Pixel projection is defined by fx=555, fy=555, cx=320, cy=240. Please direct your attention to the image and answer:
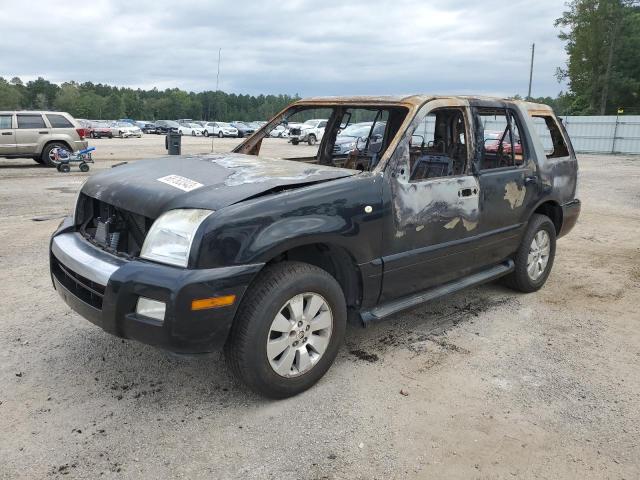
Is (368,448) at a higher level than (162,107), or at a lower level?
lower

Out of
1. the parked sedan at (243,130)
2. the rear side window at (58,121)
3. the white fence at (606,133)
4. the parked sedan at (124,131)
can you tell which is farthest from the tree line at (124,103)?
the rear side window at (58,121)

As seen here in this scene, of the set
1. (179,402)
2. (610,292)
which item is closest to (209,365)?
(179,402)

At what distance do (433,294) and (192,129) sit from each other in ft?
165

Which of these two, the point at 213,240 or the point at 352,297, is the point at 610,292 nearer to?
the point at 352,297

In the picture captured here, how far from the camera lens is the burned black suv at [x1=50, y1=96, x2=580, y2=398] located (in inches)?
110

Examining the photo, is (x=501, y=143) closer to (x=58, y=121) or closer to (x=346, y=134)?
(x=346, y=134)

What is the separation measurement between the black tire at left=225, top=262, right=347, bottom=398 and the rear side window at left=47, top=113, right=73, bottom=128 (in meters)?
14.9

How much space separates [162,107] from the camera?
109375 mm

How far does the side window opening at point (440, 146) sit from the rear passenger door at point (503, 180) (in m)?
0.15

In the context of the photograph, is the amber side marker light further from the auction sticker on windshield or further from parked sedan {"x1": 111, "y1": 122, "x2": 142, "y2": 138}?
parked sedan {"x1": 111, "y1": 122, "x2": 142, "y2": 138}

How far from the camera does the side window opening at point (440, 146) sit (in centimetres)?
417

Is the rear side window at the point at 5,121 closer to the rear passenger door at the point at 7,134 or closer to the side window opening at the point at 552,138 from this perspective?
the rear passenger door at the point at 7,134

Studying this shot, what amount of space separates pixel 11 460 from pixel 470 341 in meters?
2.94

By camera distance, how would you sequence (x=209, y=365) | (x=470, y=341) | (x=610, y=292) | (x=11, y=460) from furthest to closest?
(x=610, y=292), (x=470, y=341), (x=209, y=365), (x=11, y=460)
